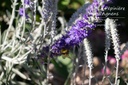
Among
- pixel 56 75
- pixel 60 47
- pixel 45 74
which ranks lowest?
pixel 56 75

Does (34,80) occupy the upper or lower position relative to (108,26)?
lower

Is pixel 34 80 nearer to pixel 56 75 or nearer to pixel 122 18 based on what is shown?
pixel 56 75

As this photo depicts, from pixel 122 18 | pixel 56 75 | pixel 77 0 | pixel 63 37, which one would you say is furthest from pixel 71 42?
pixel 122 18

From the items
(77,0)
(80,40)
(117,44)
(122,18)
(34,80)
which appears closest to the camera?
(117,44)

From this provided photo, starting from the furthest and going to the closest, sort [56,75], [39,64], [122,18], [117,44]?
[122,18], [56,75], [39,64], [117,44]

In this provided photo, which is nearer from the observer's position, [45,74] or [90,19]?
[90,19]

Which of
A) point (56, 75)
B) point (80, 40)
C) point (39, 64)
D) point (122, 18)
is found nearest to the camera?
point (80, 40)

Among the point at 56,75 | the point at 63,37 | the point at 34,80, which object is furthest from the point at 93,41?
the point at 63,37

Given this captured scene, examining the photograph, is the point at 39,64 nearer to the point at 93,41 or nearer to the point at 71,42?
the point at 71,42

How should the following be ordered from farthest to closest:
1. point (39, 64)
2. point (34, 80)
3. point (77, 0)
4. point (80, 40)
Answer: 1. point (77, 0)
2. point (34, 80)
3. point (39, 64)
4. point (80, 40)
